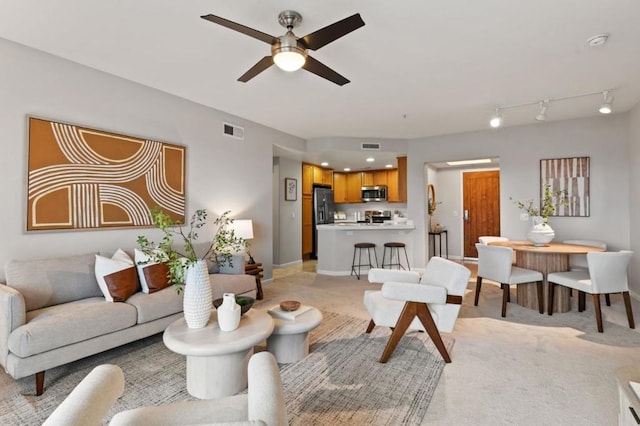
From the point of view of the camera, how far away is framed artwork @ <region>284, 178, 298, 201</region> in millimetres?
6850

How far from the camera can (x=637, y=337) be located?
2980 mm

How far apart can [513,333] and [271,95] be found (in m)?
3.62

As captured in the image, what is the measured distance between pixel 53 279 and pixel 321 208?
5.68 m

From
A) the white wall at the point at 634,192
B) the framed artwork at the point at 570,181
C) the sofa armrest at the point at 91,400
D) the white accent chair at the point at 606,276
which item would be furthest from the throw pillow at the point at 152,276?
the white wall at the point at 634,192

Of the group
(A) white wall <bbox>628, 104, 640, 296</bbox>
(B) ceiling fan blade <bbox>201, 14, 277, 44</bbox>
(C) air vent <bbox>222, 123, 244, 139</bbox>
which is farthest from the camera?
(C) air vent <bbox>222, 123, 244, 139</bbox>

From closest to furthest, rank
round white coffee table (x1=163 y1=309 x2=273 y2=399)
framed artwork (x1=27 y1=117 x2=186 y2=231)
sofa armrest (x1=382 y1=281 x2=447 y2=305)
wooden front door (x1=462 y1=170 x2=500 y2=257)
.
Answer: round white coffee table (x1=163 y1=309 x2=273 y2=399)
sofa armrest (x1=382 y1=281 x2=447 y2=305)
framed artwork (x1=27 y1=117 x2=186 y2=231)
wooden front door (x1=462 y1=170 x2=500 y2=257)

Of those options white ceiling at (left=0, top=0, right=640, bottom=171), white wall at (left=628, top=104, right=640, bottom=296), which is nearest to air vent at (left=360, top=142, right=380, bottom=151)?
white ceiling at (left=0, top=0, right=640, bottom=171)

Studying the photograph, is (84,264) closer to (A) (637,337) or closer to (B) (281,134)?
(B) (281,134)

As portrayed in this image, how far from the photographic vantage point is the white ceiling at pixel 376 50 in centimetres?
222

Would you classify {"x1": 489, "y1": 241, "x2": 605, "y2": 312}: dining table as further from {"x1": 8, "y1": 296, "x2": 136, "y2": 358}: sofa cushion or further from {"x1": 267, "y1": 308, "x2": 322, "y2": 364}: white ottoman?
{"x1": 8, "y1": 296, "x2": 136, "y2": 358}: sofa cushion

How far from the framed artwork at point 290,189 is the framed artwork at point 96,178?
3087mm

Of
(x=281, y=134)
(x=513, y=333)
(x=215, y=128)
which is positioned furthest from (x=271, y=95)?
(x=513, y=333)

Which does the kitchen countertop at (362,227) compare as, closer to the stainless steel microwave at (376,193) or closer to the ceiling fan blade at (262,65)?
the stainless steel microwave at (376,193)

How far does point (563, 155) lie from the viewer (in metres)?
4.86
